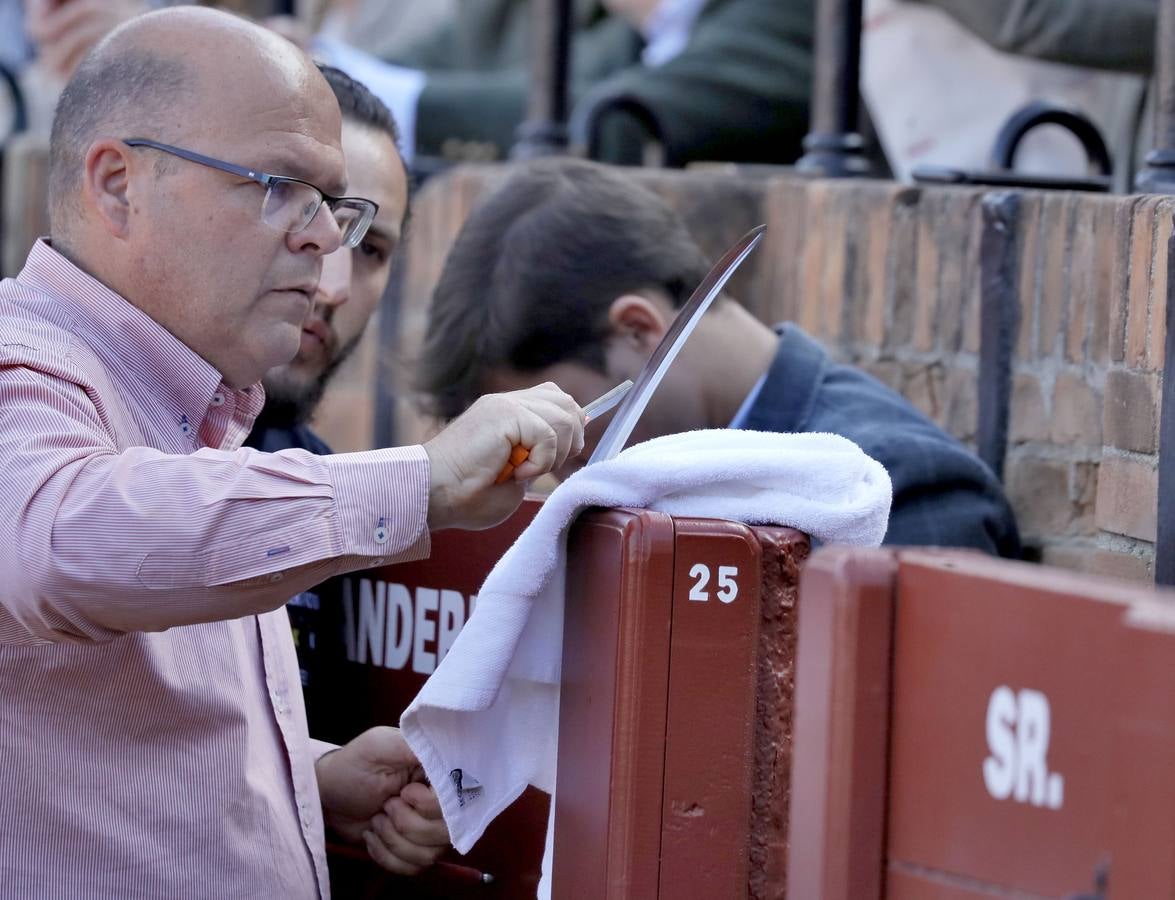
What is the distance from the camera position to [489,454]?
4.86 ft

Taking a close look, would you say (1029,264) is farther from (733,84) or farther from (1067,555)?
(733,84)

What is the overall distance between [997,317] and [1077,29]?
0.77 m

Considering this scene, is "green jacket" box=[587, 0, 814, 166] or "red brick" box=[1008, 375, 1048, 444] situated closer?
"red brick" box=[1008, 375, 1048, 444]

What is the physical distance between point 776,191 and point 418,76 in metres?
1.72

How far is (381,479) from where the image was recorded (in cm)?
146

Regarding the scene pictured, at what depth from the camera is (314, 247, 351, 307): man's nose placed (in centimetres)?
248

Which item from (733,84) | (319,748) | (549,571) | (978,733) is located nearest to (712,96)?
(733,84)

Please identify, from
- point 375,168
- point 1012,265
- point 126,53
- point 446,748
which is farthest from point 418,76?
point 446,748

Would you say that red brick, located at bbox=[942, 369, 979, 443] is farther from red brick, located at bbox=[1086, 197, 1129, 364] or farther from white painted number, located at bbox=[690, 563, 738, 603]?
white painted number, located at bbox=[690, 563, 738, 603]

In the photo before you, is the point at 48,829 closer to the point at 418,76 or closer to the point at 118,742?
the point at 118,742

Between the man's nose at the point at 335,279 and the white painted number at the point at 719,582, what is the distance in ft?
3.84

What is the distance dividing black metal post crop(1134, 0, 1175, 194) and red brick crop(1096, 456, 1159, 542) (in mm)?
425

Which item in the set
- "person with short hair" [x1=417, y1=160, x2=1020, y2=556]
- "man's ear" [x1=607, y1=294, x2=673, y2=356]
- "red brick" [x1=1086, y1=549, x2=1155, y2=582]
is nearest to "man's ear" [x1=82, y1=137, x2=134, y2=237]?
"person with short hair" [x1=417, y1=160, x2=1020, y2=556]

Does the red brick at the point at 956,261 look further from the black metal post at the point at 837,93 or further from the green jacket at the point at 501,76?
the green jacket at the point at 501,76
